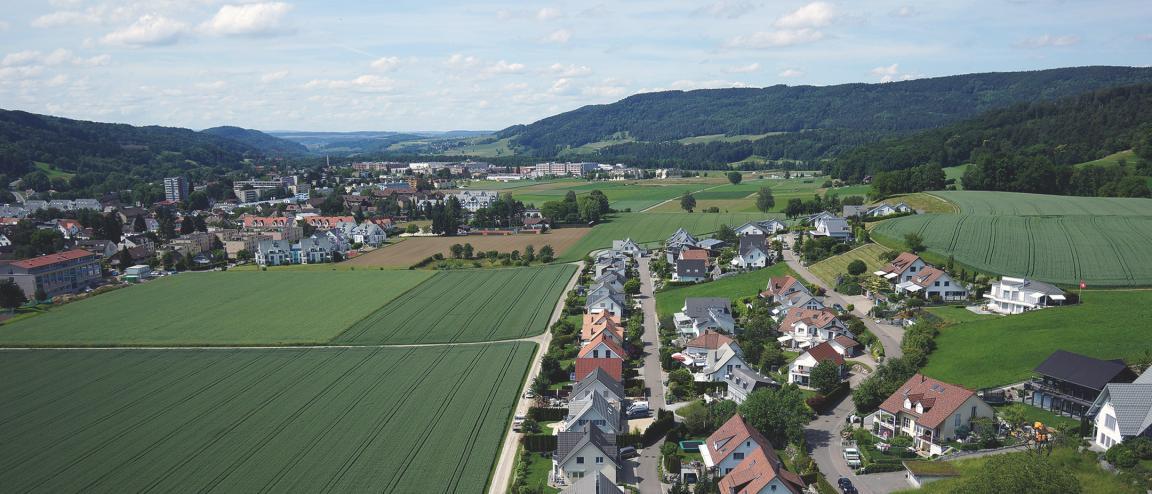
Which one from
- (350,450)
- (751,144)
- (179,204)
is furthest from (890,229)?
(751,144)

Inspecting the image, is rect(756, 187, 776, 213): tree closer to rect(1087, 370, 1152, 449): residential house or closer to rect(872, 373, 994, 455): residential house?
rect(872, 373, 994, 455): residential house

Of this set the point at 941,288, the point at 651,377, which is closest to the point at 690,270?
the point at 941,288

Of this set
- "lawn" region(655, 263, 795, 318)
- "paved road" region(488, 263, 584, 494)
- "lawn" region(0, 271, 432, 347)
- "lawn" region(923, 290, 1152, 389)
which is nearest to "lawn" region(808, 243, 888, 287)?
"lawn" region(655, 263, 795, 318)

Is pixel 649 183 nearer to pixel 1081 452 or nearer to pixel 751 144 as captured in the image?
pixel 751 144

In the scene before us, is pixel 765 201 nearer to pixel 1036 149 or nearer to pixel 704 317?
pixel 1036 149

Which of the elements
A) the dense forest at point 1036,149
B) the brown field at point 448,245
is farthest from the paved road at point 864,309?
the dense forest at point 1036,149

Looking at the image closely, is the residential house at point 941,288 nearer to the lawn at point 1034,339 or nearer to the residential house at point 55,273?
the lawn at point 1034,339
